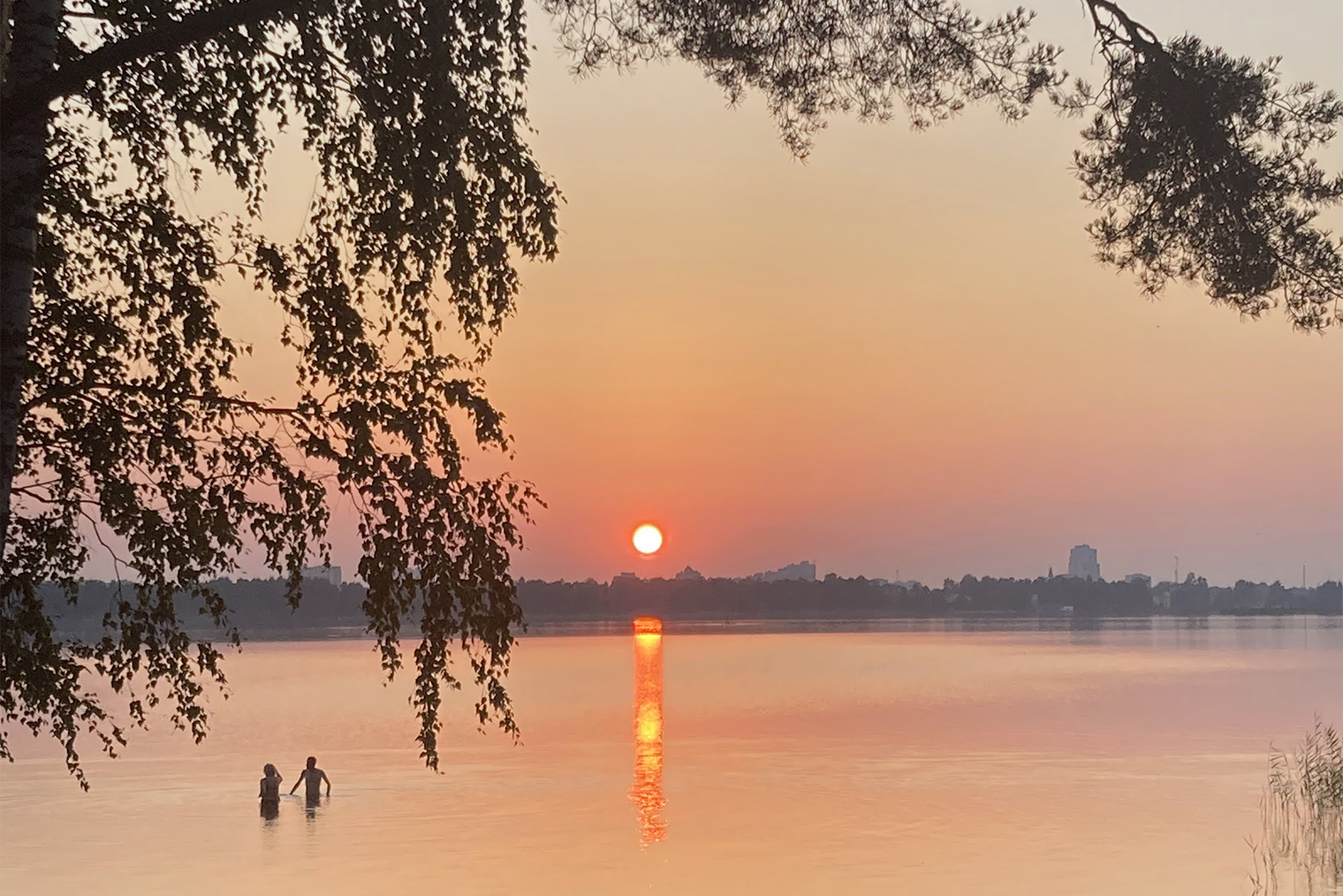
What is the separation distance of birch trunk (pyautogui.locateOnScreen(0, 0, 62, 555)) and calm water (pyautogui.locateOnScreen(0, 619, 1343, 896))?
26.1m

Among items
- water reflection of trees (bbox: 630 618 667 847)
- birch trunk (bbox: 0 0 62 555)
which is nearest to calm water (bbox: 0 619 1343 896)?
water reflection of trees (bbox: 630 618 667 847)

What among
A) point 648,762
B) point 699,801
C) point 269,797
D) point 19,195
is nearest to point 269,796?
point 269,797

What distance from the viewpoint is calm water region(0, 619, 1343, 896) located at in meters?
36.5

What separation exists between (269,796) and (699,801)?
44.9 feet

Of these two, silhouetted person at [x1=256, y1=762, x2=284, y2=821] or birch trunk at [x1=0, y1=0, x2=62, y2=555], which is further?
silhouetted person at [x1=256, y1=762, x2=284, y2=821]

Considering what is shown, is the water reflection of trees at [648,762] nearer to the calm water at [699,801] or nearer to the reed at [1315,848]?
the calm water at [699,801]

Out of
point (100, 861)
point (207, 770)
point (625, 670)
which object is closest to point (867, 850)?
point (100, 861)

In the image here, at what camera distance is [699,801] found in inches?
1996

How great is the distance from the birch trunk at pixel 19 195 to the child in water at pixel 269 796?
36.5 m

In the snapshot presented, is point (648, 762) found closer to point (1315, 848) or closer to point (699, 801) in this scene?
point (699, 801)

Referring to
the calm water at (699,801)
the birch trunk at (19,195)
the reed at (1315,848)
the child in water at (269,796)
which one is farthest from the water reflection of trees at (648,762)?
the birch trunk at (19,195)

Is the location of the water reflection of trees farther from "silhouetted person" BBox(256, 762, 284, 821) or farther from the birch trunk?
the birch trunk

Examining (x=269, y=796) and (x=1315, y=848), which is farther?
(x=269, y=796)

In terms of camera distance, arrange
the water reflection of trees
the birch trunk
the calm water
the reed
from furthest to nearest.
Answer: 1. the water reflection of trees
2. the calm water
3. the reed
4. the birch trunk
